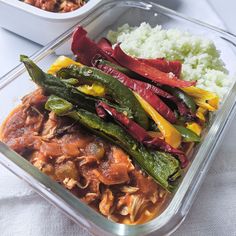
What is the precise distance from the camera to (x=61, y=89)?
1.07 meters

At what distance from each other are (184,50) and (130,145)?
512mm

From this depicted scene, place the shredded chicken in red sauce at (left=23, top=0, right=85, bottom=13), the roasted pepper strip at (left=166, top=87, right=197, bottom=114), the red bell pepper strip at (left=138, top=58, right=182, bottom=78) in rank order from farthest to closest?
the shredded chicken in red sauce at (left=23, top=0, right=85, bottom=13) → the red bell pepper strip at (left=138, top=58, right=182, bottom=78) → the roasted pepper strip at (left=166, top=87, right=197, bottom=114)

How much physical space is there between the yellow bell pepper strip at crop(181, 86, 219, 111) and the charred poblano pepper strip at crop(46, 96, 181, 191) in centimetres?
22

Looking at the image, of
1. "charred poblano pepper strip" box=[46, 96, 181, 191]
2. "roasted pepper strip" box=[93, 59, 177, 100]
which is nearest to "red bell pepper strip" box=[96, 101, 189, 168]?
"charred poblano pepper strip" box=[46, 96, 181, 191]

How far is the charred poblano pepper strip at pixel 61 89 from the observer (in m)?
1.06

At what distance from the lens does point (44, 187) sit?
0.88 meters

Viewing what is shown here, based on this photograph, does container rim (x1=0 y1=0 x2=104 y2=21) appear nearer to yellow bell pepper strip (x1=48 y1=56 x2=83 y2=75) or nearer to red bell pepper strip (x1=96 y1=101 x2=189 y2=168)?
yellow bell pepper strip (x1=48 y1=56 x2=83 y2=75)

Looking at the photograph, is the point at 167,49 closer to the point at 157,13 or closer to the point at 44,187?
the point at 157,13

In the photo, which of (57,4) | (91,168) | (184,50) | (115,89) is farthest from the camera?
(57,4)

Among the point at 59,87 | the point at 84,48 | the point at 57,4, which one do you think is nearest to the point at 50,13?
the point at 57,4

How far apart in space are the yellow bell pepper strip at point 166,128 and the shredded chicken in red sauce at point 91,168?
0.36 feet

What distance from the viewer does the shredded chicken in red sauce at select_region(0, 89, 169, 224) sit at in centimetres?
92

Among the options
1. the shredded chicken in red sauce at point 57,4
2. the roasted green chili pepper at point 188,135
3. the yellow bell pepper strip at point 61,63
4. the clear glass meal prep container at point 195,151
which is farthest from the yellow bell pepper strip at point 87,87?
the shredded chicken in red sauce at point 57,4

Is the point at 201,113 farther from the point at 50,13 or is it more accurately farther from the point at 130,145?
the point at 50,13
